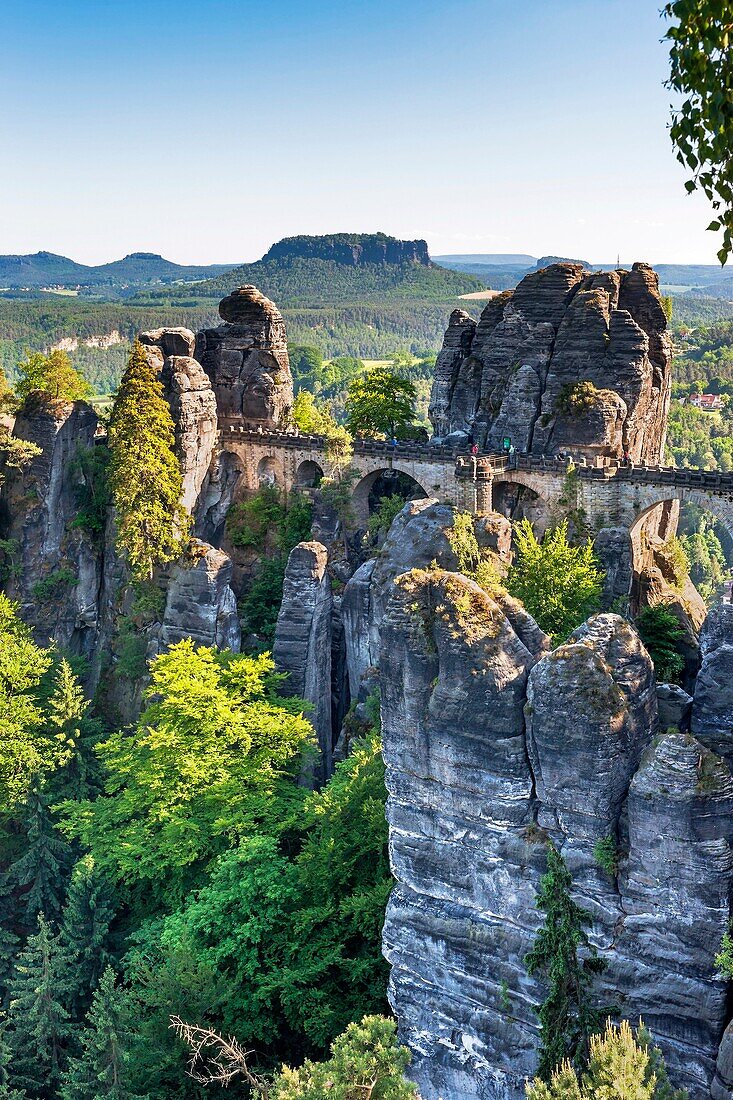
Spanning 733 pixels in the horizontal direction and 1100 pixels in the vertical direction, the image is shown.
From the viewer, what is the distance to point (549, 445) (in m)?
44.1

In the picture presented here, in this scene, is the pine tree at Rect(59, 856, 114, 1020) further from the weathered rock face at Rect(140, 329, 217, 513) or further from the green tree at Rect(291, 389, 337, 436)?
the green tree at Rect(291, 389, 337, 436)

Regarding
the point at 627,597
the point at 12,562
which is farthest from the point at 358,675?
the point at 12,562

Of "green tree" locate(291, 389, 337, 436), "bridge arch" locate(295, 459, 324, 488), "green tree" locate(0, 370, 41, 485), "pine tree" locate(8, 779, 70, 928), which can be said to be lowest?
"pine tree" locate(8, 779, 70, 928)

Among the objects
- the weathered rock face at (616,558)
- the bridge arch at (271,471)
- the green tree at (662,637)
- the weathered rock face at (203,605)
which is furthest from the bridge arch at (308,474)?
the green tree at (662,637)

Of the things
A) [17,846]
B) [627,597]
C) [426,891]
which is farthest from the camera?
[627,597]

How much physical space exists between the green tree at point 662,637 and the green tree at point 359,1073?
19097 millimetres

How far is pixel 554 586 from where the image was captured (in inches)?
1254

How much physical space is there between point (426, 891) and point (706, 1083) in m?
5.60

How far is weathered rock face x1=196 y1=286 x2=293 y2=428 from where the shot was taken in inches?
1980

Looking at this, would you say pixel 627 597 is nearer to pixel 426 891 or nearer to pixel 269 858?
pixel 269 858

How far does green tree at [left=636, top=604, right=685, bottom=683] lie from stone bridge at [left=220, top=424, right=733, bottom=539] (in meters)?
6.04

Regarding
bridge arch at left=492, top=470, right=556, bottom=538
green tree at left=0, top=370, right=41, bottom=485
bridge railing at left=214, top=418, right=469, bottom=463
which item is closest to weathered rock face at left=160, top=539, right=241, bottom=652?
bridge railing at left=214, top=418, right=469, bottom=463

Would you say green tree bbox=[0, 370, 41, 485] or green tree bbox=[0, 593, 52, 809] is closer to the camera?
green tree bbox=[0, 593, 52, 809]

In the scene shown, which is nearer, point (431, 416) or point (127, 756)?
point (127, 756)
